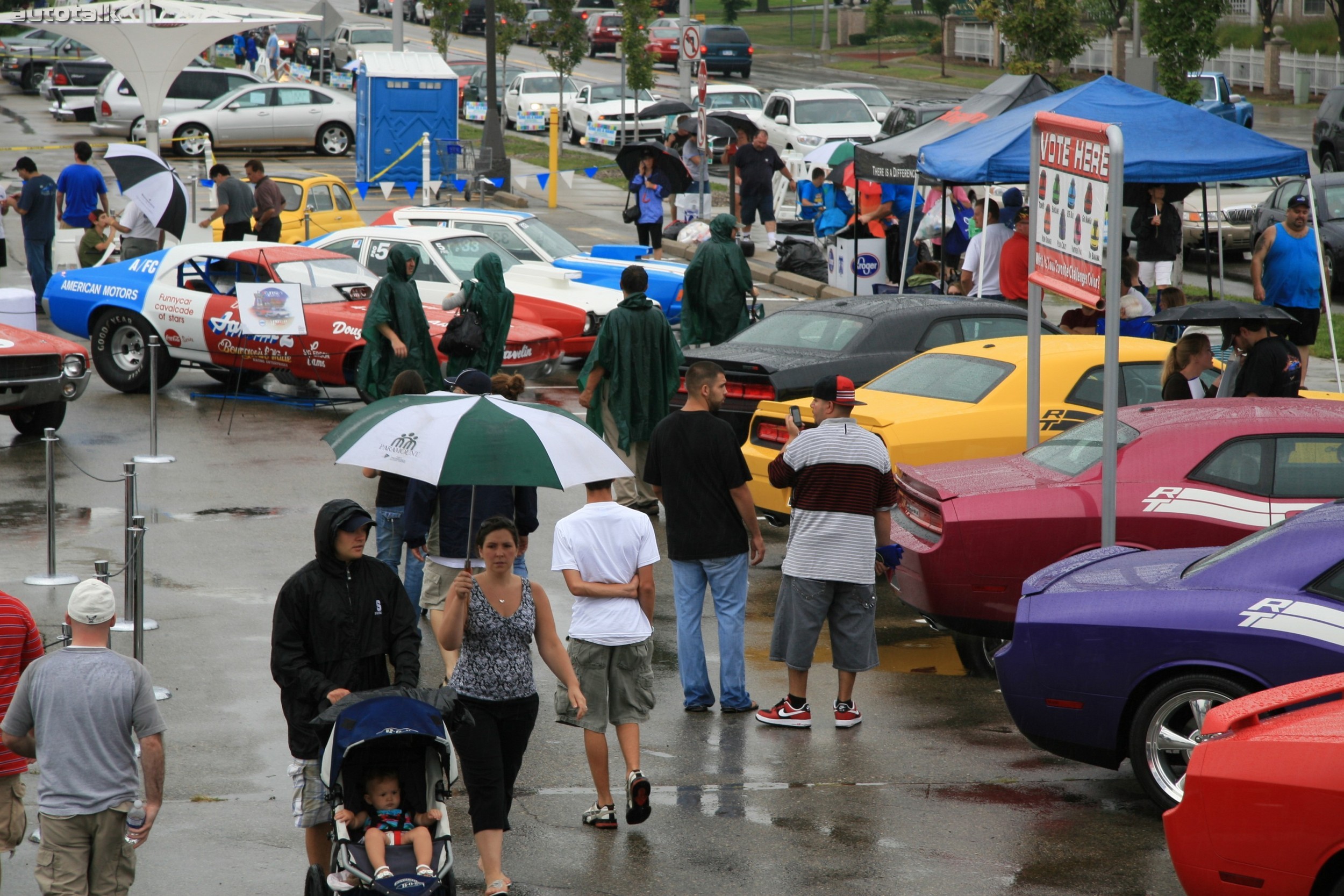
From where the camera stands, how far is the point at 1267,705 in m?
5.63

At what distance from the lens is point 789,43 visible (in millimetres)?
67312

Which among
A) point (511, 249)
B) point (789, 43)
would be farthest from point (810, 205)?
point (789, 43)

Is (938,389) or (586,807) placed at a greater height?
(938,389)

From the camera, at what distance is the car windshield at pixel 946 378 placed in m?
10.7

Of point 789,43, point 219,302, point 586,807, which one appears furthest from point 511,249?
point 789,43

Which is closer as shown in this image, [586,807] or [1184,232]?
[586,807]

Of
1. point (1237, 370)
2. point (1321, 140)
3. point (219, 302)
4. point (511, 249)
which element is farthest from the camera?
point (1321, 140)

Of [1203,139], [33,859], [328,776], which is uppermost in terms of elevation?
[1203,139]

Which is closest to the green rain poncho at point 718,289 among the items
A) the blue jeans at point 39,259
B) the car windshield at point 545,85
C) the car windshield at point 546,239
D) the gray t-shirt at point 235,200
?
the car windshield at point 546,239

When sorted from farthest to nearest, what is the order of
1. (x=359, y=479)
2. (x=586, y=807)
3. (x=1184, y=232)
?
(x=1184, y=232) → (x=359, y=479) → (x=586, y=807)

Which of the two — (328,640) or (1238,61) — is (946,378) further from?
(1238,61)

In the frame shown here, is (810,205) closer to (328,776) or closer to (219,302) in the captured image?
(219,302)

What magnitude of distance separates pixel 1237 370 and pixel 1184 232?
44.5 feet

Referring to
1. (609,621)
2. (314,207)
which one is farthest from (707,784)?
(314,207)
